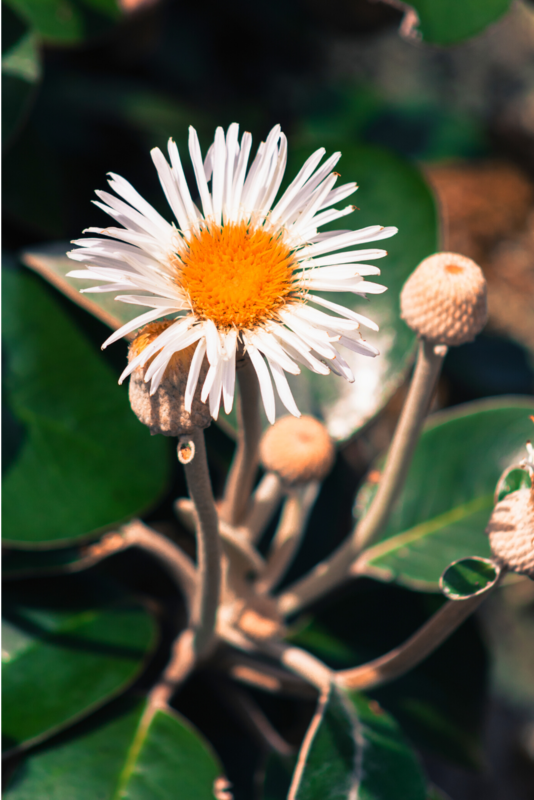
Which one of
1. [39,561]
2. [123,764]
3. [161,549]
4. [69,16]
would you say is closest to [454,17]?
[69,16]

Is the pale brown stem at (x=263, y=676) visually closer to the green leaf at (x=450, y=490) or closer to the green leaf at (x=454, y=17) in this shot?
the green leaf at (x=450, y=490)

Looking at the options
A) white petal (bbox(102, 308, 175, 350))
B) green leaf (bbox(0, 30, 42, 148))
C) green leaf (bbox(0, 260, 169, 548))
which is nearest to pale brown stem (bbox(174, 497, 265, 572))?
green leaf (bbox(0, 260, 169, 548))

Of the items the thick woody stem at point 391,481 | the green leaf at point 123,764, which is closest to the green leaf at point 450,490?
the thick woody stem at point 391,481

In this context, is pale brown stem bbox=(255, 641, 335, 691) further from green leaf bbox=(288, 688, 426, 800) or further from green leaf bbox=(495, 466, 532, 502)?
green leaf bbox=(495, 466, 532, 502)

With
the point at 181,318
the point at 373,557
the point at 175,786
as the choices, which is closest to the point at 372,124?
the point at 373,557

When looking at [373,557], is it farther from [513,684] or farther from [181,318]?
[513,684]
